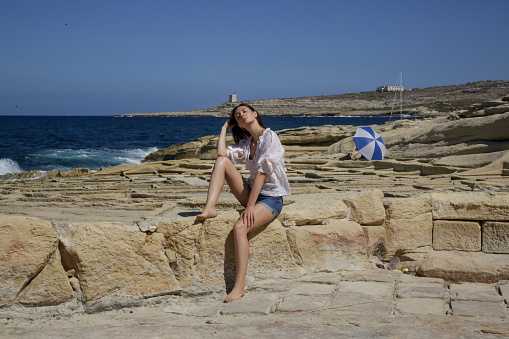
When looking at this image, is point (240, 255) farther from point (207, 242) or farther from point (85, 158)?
point (85, 158)

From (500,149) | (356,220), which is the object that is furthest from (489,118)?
(356,220)

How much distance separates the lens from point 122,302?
3967 mm

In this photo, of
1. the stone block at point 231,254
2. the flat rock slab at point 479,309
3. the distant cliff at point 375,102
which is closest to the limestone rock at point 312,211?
the stone block at point 231,254

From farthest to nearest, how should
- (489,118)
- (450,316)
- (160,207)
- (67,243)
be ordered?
(489,118)
(160,207)
(67,243)
(450,316)

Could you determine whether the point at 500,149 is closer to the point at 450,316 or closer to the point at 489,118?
the point at 489,118

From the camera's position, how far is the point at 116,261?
397 centimetres

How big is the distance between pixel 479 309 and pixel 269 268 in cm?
157

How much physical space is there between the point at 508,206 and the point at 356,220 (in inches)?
55.0

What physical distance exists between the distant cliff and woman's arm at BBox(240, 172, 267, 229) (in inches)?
2646

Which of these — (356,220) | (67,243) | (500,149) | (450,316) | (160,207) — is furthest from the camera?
(500,149)

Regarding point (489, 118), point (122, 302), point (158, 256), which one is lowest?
point (122, 302)

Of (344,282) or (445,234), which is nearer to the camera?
(344,282)

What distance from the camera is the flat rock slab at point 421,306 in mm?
3678

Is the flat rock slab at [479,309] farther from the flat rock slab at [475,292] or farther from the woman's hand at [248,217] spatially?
the woman's hand at [248,217]
